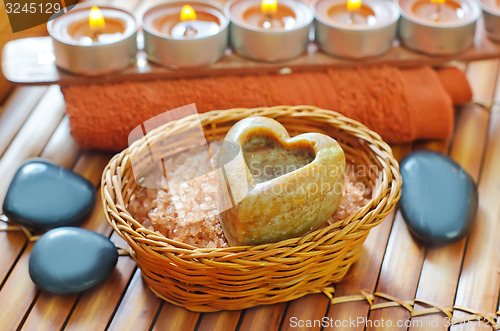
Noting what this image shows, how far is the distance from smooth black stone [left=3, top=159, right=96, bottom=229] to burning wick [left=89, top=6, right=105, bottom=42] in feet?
0.86

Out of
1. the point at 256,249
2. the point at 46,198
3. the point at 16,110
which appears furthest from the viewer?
the point at 16,110

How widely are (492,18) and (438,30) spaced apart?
0.46 feet

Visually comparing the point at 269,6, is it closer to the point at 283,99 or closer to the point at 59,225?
the point at 283,99

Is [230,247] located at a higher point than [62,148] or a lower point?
higher

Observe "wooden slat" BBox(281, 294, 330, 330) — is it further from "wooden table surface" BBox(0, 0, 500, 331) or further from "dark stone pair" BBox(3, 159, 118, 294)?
"dark stone pair" BBox(3, 159, 118, 294)

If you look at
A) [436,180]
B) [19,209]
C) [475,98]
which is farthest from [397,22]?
[19,209]

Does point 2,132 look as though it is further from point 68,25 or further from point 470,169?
point 470,169

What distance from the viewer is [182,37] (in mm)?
1095

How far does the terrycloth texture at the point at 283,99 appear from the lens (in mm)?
1090

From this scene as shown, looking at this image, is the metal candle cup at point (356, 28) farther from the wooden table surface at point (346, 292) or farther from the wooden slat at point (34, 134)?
the wooden slat at point (34, 134)

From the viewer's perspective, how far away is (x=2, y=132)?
46.0 inches

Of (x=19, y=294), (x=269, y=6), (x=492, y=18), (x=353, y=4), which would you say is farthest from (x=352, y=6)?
(x=19, y=294)

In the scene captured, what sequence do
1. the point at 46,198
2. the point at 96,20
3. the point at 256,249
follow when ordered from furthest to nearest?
the point at 96,20, the point at 46,198, the point at 256,249

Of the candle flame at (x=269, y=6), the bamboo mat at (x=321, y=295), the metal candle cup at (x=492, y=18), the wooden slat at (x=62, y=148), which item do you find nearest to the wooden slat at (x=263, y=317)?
the bamboo mat at (x=321, y=295)
